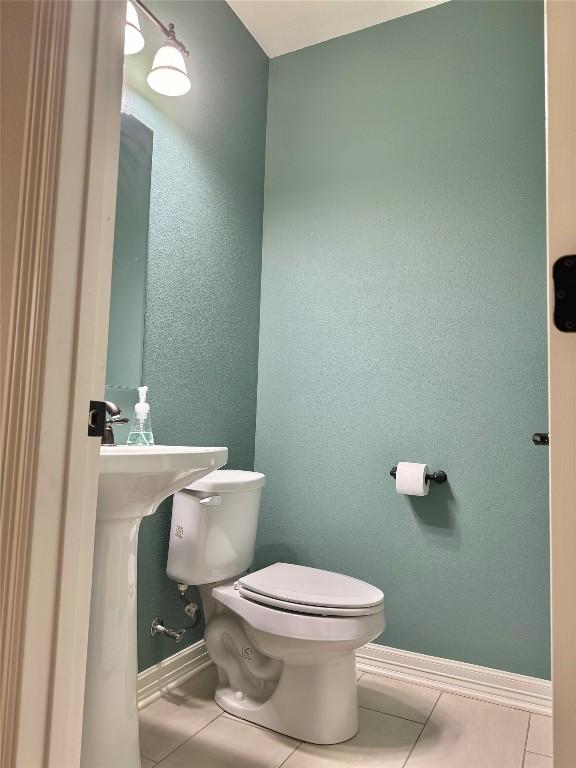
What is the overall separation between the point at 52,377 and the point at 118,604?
0.72m

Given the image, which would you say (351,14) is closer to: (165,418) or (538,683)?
(165,418)

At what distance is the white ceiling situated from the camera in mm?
2166

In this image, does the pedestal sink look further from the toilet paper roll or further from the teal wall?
the teal wall

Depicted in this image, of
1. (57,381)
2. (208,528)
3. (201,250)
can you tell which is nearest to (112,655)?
(208,528)

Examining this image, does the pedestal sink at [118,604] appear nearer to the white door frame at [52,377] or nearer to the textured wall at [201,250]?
the white door frame at [52,377]

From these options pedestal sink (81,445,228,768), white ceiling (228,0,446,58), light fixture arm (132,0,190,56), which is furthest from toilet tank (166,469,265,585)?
white ceiling (228,0,446,58)

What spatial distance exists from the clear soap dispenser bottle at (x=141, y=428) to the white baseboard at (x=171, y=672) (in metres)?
0.74

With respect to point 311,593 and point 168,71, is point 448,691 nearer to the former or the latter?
point 311,593

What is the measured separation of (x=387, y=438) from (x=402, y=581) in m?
0.54

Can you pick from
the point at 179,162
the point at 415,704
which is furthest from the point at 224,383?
the point at 415,704

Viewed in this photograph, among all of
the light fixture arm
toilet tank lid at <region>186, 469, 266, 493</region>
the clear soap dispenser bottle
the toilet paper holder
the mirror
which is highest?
the light fixture arm

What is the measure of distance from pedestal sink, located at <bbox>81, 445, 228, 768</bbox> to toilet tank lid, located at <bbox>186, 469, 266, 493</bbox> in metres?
0.42

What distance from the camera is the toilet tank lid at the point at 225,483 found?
1709mm

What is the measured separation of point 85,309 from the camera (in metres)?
0.79
